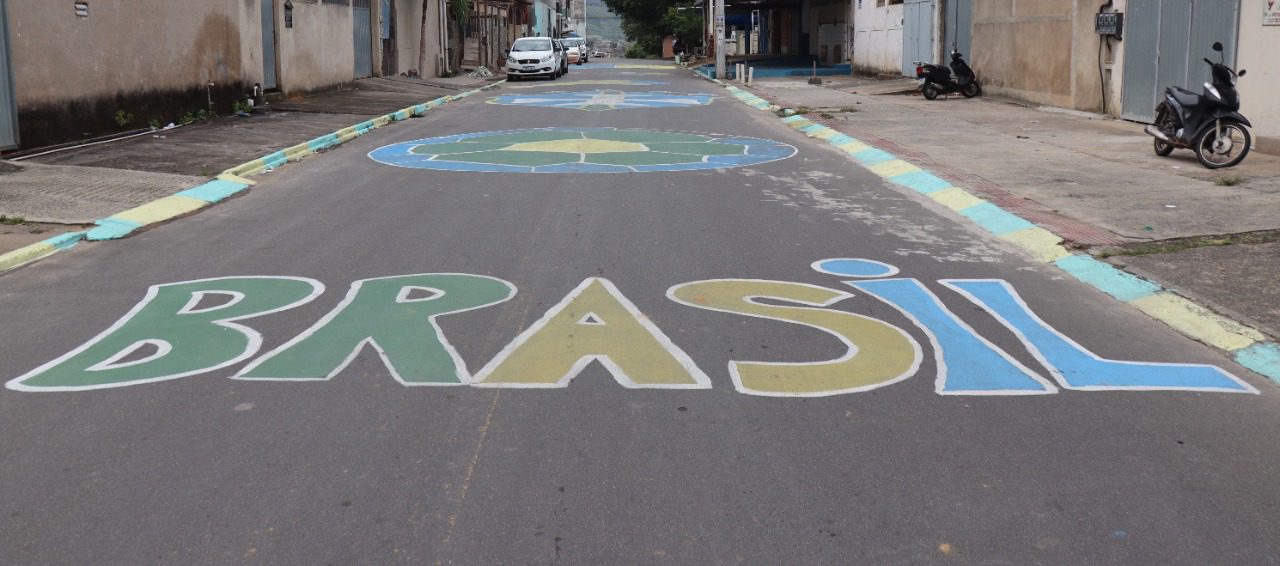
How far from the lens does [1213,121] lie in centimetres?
1340

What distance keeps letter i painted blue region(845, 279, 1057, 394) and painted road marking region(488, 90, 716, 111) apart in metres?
18.3

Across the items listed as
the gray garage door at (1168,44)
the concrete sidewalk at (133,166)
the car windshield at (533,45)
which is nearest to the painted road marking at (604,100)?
the concrete sidewalk at (133,166)

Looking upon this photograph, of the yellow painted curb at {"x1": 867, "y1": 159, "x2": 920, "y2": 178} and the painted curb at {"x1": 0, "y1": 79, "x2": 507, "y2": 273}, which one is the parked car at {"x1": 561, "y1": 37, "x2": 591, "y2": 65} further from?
the yellow painted curb at {"x1": 867, "y1": 159, "x2": 920, "y2": 178}

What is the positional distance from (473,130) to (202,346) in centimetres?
1417

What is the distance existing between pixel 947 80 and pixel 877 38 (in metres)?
12.0

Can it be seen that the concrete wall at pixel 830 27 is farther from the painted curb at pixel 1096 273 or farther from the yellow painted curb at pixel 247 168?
the yellow painted curb at pixel 247 168

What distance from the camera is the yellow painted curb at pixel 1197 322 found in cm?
695

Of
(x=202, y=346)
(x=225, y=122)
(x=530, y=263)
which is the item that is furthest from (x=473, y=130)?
(x=202, y=346)

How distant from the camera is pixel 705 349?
21.9ft

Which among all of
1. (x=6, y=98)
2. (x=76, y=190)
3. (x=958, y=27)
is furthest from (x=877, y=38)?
(x=76, y=190)

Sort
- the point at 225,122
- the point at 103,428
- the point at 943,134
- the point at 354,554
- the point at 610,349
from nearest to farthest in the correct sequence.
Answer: the point at 354,554, the point at 103,428, the point at 610,349, the point at 943,134, the point at 225,122

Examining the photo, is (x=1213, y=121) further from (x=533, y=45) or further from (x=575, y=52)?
(x=575, y=52)

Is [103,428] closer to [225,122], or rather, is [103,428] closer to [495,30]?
[225,122]

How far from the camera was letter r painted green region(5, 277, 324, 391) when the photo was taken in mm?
6207
